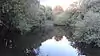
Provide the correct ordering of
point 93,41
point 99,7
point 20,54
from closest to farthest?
1. point 20,54
2. point 93,41
3. point 99,7

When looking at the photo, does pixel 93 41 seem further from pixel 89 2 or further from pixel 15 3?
pixel 15 3

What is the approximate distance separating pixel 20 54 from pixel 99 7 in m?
12.2

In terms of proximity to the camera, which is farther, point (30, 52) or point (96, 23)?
point (96, 23)

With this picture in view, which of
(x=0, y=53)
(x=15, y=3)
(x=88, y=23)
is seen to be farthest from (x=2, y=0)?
(x=88, y=23)

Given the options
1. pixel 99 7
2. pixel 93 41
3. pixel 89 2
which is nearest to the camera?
pixel 93 41

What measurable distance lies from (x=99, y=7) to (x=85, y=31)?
158 inches

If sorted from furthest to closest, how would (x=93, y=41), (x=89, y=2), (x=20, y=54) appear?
1. (x=89, y=2)
2. (x=93, y=41)
3. (x=20, y=54)

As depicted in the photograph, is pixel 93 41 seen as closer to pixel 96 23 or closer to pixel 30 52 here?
pixel 96 23

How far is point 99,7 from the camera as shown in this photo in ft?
82.4

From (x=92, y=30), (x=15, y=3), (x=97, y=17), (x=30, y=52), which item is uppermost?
(x=15, y=3)

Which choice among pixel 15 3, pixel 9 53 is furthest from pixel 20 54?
pixel 15 3

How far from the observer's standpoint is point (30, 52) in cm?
1855

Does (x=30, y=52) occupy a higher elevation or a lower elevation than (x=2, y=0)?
lower

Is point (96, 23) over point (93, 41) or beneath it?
over
